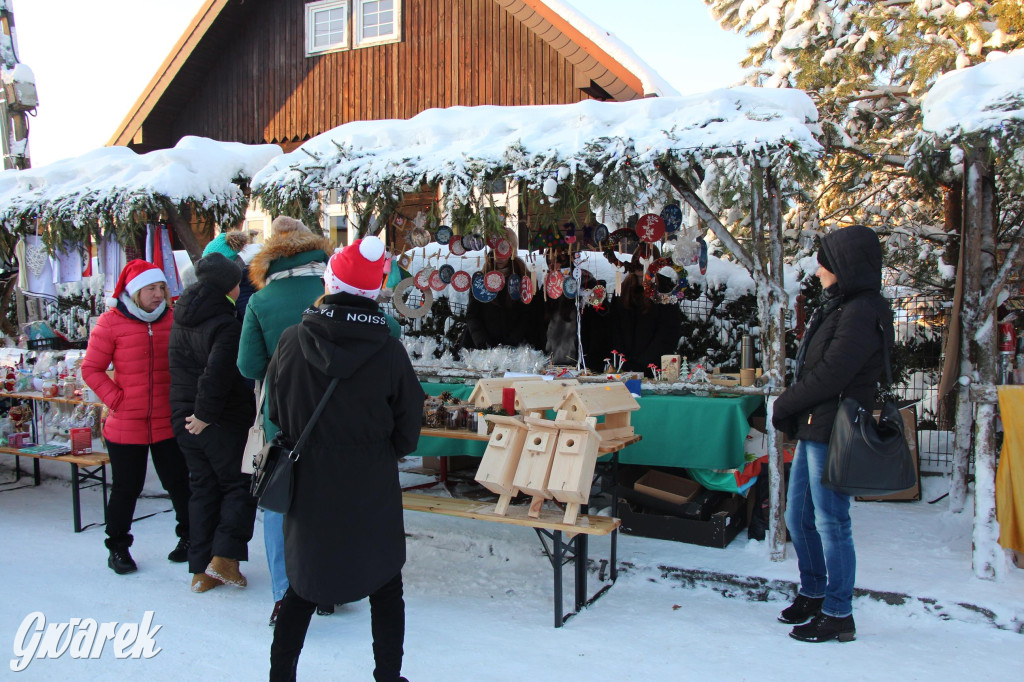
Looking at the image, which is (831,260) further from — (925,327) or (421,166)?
(925,327)

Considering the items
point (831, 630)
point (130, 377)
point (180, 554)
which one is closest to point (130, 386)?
point (130, 377)

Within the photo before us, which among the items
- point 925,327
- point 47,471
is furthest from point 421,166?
point 47,471

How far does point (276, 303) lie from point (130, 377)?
1.59 m

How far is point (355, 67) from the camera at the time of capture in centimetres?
1258

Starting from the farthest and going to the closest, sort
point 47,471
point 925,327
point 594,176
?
point 47,471 → point 925,327 → point 594,176

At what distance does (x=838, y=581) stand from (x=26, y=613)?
14.1 ft

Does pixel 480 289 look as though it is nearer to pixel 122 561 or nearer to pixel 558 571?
pixel 558 571

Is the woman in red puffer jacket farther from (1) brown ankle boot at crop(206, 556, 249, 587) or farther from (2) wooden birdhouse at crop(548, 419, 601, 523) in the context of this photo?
(2) wooden birdhouse at crop(548, 419, 601, 523)

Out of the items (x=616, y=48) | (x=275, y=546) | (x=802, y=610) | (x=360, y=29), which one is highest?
(x=360, y=29)

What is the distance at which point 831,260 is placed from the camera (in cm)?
347

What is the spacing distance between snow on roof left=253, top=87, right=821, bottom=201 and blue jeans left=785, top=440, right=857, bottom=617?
1.82 m

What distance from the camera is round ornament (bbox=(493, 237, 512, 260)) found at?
655cm

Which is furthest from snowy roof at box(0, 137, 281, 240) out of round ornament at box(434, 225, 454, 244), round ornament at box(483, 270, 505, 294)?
round ornament at box(483, 270, 505, 294)

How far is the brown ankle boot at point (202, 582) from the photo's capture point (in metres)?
4.30
